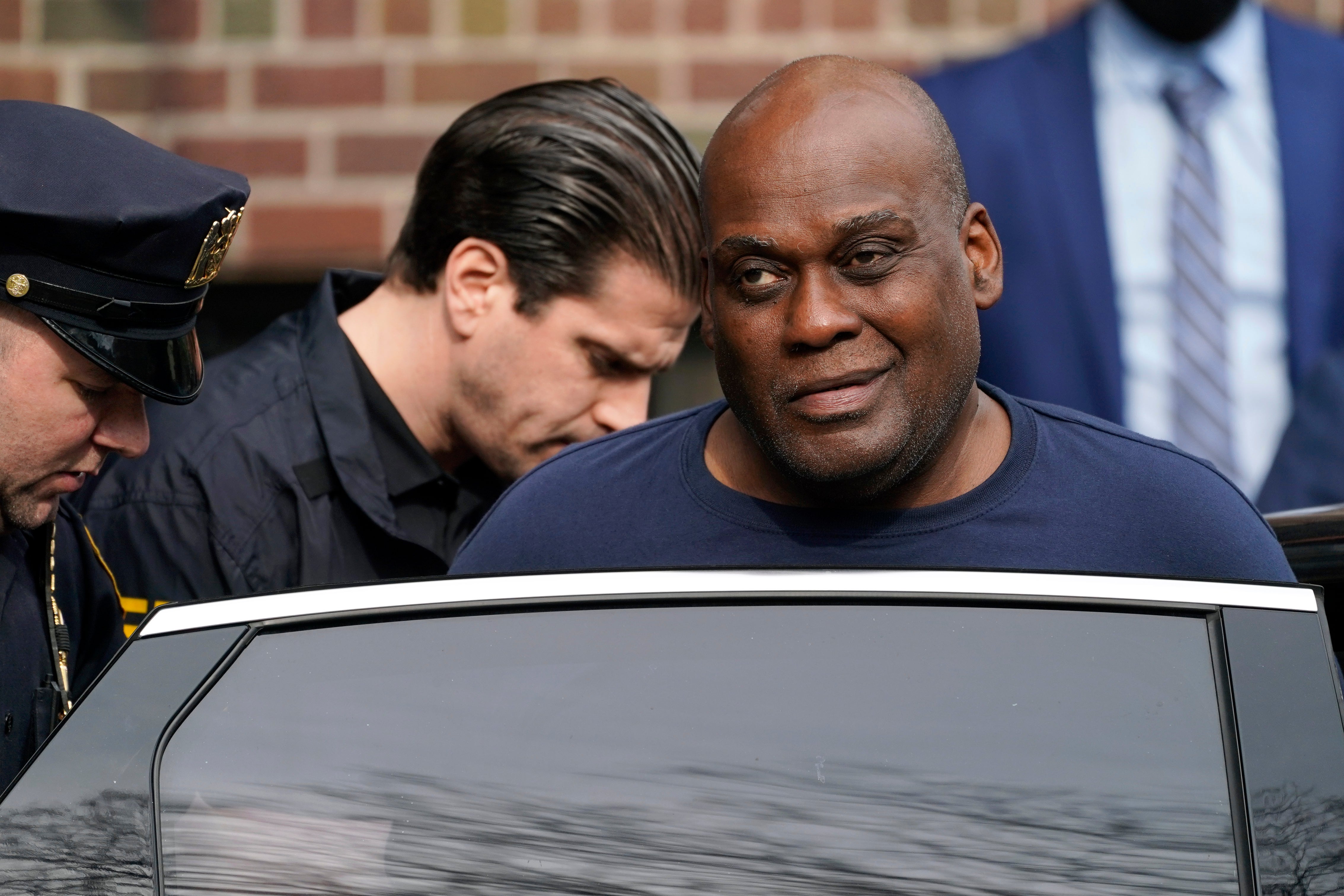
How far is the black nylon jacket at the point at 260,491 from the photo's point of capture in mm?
2645

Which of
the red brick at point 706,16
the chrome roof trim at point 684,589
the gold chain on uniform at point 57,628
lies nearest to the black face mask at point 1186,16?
the red brick at point 706,16

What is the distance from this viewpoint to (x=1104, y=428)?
195 centimetres

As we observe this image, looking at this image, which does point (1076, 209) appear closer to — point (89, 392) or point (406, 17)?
point (406, 17)

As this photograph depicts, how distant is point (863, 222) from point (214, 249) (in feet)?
3.29

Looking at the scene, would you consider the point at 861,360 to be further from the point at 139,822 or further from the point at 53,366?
the point at 53,366

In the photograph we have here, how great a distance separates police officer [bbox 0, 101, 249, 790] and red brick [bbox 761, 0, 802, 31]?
2.18 metres

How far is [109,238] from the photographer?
2.10m

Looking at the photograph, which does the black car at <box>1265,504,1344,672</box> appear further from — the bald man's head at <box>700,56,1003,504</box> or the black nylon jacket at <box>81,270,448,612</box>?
the black nylon jacket at <box>81,270,448,612</box>

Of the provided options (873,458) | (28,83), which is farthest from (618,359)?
(28,83)

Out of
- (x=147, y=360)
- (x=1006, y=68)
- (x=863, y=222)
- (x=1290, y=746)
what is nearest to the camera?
(x=1290, y=746)

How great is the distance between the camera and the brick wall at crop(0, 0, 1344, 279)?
13.7 feet

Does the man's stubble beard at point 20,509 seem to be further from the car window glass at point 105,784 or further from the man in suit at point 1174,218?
the man in suit at point 1174,218

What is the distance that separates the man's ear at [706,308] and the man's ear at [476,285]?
1.02 m

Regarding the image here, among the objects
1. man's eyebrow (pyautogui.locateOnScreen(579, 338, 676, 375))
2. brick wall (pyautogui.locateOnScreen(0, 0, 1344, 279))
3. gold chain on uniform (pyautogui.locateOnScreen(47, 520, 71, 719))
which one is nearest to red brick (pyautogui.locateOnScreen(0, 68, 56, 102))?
brick wall (pyautogui.locateOnScreen(0, 0, 1344, 279))
